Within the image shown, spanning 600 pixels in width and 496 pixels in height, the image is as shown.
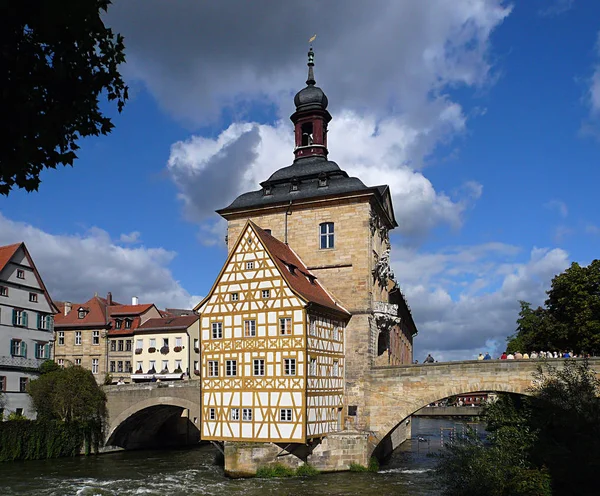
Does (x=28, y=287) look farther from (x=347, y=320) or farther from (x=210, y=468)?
(x=347, y=320)

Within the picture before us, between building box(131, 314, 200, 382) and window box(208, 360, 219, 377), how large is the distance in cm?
1838

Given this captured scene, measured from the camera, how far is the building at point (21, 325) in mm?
34344

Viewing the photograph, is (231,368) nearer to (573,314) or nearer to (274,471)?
(274,471)

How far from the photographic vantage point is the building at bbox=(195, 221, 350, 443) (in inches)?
1001

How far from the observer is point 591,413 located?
15.9 m

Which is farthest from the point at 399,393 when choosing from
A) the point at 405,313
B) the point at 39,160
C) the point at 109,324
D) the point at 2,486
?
the point at 109,324

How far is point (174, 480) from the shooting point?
26.4 m

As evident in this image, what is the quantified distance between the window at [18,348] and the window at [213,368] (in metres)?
13.8

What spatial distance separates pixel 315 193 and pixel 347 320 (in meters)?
6.32

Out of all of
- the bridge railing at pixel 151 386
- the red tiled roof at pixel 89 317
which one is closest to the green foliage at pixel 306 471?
the bridge railing at pixel 151 386

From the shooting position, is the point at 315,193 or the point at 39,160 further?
the point at 315,193

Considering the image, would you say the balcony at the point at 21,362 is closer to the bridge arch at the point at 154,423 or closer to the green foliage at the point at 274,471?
the bridge arch at the point at 154,423

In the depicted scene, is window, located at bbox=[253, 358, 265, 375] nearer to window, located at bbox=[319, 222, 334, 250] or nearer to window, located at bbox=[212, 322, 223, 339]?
window, located at bbox=[212, 322, 223, 339]

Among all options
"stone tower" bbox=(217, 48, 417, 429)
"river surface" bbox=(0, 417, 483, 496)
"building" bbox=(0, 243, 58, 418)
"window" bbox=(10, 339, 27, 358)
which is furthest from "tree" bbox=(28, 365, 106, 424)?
"stone tower" bbox=(217, 48, 417, 429)
